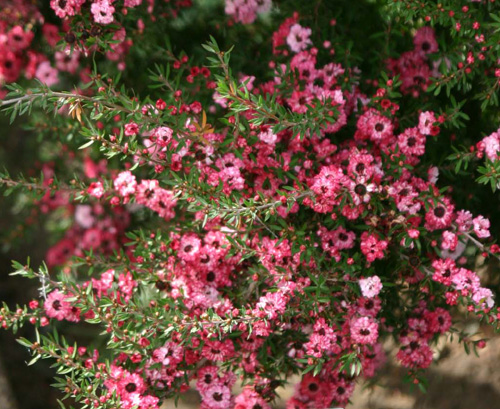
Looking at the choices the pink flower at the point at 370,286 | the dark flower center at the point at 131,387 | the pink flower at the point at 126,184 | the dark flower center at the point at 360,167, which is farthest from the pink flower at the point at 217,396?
the dark flower center at the point at 360,167

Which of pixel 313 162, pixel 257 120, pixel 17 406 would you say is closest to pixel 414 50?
pixel 313 162

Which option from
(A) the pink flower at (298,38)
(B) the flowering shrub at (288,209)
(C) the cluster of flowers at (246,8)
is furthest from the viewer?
(C) the cluster of flowers at (246,8)

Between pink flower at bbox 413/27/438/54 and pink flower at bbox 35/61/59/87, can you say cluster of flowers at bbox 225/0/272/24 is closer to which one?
pink flower at bbox 413/27/438/54

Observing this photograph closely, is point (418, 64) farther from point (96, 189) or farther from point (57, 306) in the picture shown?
point (57, 306)

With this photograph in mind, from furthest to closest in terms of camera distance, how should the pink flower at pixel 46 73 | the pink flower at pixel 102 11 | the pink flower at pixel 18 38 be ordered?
the pink flower at pixel 46 73 < the pink flower at pixel 18 38 < the pink flower at pixel 102 11

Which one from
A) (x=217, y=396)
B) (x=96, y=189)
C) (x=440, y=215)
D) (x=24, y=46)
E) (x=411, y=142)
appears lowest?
(x=217, y=396)

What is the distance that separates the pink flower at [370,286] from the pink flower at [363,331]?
0.09 m

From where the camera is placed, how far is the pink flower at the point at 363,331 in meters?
2.00

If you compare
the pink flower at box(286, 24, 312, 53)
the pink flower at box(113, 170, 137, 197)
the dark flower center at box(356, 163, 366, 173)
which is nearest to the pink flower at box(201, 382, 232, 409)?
the pink flower at box(113, 170, 137, 197)

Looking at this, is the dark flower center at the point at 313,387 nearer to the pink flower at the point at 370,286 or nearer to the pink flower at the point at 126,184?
the pink flower at the point at 370,286

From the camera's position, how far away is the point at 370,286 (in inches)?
78.5

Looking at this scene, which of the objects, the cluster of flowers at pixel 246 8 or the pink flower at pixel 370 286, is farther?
the cluster of flowers at pixel 246 8

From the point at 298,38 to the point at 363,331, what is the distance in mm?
1171

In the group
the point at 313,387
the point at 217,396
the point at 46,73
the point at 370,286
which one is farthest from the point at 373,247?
the point at 46,73
